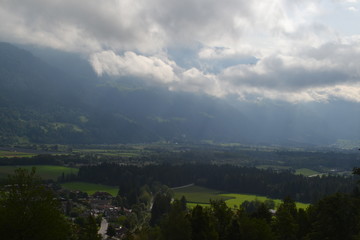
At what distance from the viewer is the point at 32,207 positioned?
34.8 m

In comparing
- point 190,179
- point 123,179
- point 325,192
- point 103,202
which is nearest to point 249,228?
point 103,202

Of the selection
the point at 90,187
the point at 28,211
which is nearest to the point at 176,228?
the point at 28,211

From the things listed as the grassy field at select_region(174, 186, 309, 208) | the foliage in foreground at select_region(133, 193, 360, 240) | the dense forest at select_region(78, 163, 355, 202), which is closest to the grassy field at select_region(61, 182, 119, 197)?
A: the dense forest at select_region(78, 163, 355, 202)

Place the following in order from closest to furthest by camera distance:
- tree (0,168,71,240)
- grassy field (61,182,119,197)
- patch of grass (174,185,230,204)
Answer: tree (0,168,71,240)
patch of grass (174,185,230,204)
grassy field (61,182,119,197)

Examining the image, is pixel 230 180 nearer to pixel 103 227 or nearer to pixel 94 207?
pixel 94 207

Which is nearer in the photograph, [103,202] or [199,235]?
[199,235]

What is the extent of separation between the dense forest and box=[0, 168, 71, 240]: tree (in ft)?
374

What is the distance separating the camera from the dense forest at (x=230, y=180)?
526ft

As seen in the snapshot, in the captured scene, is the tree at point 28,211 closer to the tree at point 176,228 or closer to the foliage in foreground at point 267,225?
the tree at point 176,228

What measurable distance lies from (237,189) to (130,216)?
271ft

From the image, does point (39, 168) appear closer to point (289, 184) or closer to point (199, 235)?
point (289, 184)

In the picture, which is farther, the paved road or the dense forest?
the dense forest

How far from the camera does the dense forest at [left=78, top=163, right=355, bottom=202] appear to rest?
160250 millimetres

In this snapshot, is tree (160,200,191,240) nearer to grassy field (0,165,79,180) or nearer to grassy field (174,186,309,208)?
grassy field (174,186,309,208)
